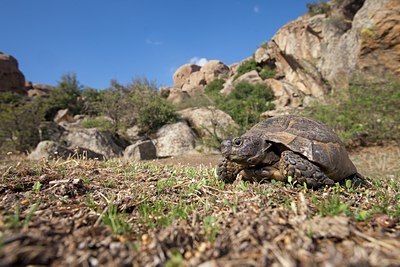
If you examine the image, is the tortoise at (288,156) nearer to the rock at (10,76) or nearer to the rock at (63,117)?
the rock at (63,117)

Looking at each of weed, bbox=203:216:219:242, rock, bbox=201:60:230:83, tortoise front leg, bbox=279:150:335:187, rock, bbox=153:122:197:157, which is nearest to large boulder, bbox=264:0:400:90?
rock, bbox=153:122:197:157

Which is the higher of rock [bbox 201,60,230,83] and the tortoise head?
rock [bbox 201,60,230,83]

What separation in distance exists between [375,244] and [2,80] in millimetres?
42432

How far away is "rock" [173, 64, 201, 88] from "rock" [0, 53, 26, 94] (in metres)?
32.4

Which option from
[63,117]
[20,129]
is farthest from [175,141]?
[63,117]

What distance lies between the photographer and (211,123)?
13.1 metres

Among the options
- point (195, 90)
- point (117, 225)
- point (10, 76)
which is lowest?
point (117, 225)

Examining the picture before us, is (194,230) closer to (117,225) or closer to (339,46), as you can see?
(117,225)

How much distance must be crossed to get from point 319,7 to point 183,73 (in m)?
41.0

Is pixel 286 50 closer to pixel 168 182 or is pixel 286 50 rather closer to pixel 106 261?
pixel 168 182

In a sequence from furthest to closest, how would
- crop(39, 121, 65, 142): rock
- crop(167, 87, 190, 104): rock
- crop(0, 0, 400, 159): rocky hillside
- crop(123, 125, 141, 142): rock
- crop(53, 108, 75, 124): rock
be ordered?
crop(167, 87, 190, 104): rock
crop(53, 108, 75, 124): rock
crop(123, 125, 141, 142): rock
crop(39, 121, 65, 142): rock
crop(0, 0, 400, 159): rocky hillside

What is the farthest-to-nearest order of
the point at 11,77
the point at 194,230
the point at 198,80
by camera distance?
1. the point at 198,80
2. the point at 11,77
3. the point at 194,230

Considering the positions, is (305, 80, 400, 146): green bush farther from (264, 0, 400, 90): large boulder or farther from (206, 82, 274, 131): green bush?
(206, 82, 274, 131): green bush

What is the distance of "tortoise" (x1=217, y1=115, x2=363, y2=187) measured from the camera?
90.2 inches
